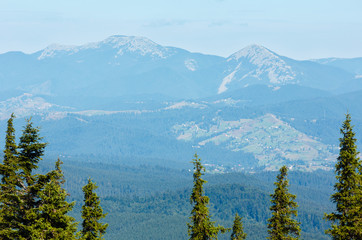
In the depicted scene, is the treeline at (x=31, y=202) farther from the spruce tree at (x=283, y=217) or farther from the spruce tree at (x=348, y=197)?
the spruce tree at (x=348, y=197)

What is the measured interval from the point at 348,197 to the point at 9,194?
87.3 ft

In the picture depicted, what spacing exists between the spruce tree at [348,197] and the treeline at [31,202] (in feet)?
67.7

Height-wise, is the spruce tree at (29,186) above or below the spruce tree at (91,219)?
above

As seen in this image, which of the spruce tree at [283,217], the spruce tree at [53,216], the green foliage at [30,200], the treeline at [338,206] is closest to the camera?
the spruce tree at [53,216]

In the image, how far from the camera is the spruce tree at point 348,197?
38219 millimetres

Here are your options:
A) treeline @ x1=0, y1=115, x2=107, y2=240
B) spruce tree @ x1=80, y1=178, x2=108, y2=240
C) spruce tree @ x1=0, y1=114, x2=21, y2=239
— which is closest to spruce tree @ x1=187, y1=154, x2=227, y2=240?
spruce tree @ x1=80, y1=178, x2=108, y2=240

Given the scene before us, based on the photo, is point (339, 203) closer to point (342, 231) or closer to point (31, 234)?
point (342, 231)

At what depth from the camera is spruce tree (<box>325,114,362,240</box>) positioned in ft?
125

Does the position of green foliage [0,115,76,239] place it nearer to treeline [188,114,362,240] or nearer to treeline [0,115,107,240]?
treeline [0,115,107,240]

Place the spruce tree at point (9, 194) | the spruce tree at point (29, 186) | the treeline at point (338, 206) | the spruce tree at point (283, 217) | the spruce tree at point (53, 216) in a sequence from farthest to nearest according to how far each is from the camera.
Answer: the spruce tree at point (283, 217), the treeline at point (338, 206), the spruce tree at point (9, 194), the spruce tree at point (29, 186), the spruce tree at point (53, 216)

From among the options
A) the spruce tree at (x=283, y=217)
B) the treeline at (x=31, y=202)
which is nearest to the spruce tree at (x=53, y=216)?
the treeline at (x=31, y=202)

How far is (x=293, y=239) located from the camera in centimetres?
4244

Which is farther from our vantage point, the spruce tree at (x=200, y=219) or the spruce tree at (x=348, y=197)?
the spruce tree at (x=200, y=219)

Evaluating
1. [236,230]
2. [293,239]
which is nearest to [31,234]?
[293,239]
